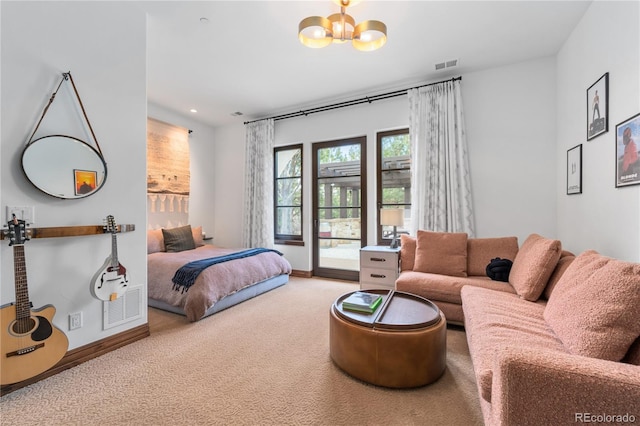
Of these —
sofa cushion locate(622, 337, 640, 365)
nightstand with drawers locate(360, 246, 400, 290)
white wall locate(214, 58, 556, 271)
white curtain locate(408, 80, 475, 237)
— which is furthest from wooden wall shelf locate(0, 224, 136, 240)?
white wall locate(214, 58, 556, 271)

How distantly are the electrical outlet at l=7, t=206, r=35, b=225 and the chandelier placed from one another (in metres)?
2.31

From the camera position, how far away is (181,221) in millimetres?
4957

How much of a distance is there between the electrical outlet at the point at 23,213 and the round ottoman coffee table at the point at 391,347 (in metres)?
2.17

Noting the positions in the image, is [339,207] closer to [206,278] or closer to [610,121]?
[206,278]

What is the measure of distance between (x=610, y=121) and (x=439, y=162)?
164cm

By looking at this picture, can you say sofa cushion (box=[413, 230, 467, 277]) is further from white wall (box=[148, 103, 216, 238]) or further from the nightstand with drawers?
white wall (box=[148, 103, 216, 238])

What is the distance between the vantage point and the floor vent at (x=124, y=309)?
2238 millimetres

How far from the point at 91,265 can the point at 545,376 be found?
110 inches

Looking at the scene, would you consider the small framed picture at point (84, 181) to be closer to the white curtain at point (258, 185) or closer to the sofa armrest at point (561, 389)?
the sofa armrest at point (561, 389)

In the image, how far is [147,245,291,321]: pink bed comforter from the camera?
2.84 m

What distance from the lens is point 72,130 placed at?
2.07 meters

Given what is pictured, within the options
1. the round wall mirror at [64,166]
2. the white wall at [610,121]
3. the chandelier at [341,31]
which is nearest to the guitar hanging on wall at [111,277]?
the round wall mirror at [64,166]

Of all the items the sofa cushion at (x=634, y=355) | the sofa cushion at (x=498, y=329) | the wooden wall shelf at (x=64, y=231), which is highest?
the wooden wall shelf at (x=64, y=231)

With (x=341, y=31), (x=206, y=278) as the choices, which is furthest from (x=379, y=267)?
(x=341, y=31)
